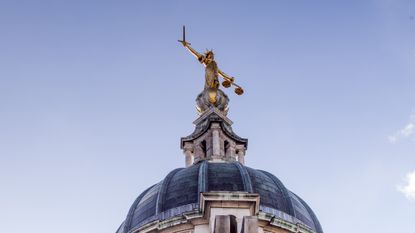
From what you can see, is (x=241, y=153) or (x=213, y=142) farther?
(x=241, y=153)

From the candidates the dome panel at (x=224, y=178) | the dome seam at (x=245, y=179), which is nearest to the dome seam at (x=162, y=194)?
the dome panel at (x=224, y=178)

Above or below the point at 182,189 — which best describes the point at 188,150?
above

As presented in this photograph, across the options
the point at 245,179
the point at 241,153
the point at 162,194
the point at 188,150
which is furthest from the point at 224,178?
the point at 241,153

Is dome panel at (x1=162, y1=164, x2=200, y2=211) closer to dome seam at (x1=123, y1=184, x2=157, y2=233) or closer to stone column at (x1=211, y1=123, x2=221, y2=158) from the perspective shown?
dome seam at (x1=123, y1=184, x2=157, y2=233)

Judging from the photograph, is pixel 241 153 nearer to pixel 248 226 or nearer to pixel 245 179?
pixel 245 179

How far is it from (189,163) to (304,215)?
9742mm

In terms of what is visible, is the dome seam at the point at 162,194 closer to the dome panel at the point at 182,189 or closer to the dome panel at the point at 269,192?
the dome panel at the point at 182,189

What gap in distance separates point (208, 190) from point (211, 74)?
1654 cm

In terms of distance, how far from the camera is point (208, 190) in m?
42.1

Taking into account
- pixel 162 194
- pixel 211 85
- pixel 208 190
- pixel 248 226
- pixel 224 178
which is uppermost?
pixel 211 85

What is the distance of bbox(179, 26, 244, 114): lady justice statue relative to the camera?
185 feet

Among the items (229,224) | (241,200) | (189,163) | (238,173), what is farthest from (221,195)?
(189,163)

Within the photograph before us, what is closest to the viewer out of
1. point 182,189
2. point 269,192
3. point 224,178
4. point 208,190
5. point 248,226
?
point 248,226

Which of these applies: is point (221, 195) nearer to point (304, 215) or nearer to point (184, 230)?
point (184, 230)
